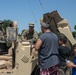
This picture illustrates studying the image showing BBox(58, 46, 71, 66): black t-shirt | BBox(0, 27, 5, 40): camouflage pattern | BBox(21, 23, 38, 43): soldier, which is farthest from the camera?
BBox(21, 23, 38, 43): soldier

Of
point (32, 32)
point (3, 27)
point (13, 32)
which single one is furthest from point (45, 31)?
point (3, 27)

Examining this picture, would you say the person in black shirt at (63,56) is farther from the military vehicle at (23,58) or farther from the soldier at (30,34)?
the soldier at (30,34)

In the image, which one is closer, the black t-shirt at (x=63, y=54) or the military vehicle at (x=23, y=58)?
the black t-shirt at (x=63, y=54)

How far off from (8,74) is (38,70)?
62 centimetres

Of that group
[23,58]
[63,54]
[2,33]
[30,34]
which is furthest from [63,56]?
[2,33]

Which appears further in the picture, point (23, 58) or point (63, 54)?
point (23, 58)

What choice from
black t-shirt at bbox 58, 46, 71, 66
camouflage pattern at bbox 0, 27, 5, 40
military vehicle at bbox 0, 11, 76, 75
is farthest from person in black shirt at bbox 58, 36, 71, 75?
camouflage pattern at bbox 0, 27, 5, 40

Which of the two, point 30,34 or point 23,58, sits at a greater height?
point 30,34

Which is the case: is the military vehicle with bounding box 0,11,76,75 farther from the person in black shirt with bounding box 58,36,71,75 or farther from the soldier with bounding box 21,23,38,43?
the soldier with bounding box 21,23,38,43

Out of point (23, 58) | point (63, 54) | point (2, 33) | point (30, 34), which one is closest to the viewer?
point (63, 54)

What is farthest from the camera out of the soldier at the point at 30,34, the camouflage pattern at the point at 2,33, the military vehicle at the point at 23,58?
the soldier at the point at 30,34

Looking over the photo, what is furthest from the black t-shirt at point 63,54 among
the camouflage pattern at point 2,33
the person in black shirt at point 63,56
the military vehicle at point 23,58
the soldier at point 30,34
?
the soldier at point 30,34

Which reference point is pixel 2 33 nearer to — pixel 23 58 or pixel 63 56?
pixel 23 58

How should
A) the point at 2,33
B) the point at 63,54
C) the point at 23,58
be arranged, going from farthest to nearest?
the point at 2,33 → the point at 23,58 → the point at 63,54
